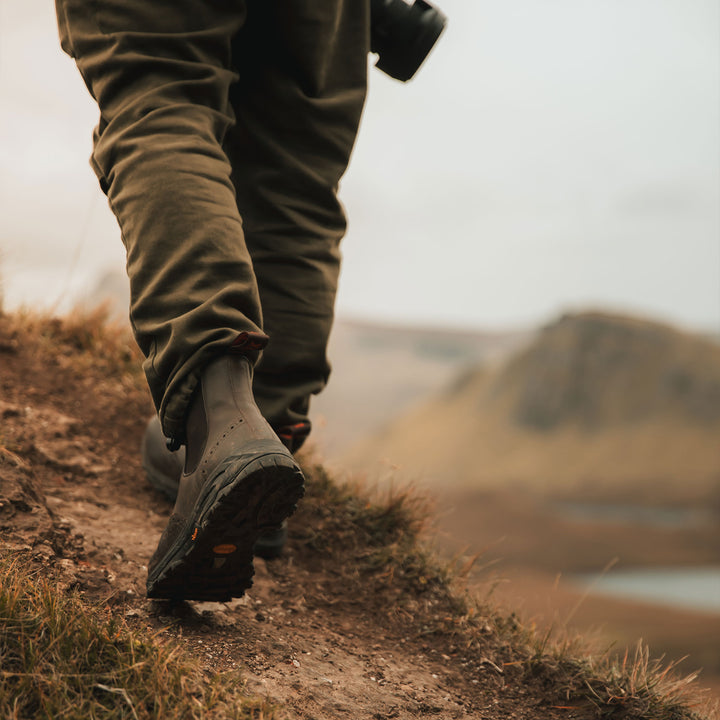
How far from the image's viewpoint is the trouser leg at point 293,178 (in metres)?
1.36

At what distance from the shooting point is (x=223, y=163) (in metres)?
1.18

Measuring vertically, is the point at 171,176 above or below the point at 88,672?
above

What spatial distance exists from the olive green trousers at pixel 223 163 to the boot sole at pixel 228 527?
0.54ft

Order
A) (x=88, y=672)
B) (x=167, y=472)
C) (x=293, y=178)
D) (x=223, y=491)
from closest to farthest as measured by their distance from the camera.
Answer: (x=88, y=672), (x=223, y=491), (x=293, y=178), (x=167, y=472)

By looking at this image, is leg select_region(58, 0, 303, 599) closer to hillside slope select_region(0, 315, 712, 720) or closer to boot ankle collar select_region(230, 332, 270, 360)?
boot ankle collar select_region(230, 332, 270, 360)

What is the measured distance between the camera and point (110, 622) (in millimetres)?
947

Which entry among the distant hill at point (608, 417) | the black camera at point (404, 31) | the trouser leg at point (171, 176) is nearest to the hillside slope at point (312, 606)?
the trouser leg at point (171, 176)

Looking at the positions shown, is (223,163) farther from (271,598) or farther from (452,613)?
(452,613)

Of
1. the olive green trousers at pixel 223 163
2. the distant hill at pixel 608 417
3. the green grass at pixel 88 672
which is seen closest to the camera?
the green grass at pixel 88 672

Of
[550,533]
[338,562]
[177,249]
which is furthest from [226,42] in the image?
[550,533]

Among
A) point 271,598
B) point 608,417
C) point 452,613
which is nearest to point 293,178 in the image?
point 271,598

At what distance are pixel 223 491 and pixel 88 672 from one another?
0.87ft

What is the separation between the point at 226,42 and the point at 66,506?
1.00 metres

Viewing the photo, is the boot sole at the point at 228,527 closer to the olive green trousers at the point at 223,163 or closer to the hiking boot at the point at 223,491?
the hiking boot at the point at 223,491
